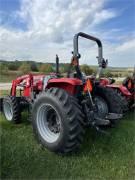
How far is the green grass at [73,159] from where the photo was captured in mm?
3689

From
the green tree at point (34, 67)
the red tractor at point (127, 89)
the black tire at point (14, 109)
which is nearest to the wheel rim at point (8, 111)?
the black tire at point (14, 109)

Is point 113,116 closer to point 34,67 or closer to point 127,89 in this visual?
point 127,89

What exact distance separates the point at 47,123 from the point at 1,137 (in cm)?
89

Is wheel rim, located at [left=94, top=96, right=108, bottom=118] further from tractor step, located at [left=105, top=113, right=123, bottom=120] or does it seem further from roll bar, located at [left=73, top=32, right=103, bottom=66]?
roll bar, located at [left=73, top=32, right=103, bottom=66]

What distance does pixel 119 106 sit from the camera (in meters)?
5.52

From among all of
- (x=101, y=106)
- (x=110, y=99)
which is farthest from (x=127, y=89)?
(x=101, y=106)

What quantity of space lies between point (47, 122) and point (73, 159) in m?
0.92

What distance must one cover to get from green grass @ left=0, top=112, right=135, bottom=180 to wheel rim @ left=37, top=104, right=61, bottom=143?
26cm

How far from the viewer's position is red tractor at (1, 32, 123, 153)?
4.15 meters

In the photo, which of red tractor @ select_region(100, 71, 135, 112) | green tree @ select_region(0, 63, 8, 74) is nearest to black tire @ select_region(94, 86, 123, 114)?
red tractor @ select_region(100, 71, 135, 112)

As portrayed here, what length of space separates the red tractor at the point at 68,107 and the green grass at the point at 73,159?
22cm

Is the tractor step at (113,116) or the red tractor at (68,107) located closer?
the red tractor at (68,107)

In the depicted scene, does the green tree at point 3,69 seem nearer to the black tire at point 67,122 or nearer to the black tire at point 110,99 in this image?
the black tire at point 110,99

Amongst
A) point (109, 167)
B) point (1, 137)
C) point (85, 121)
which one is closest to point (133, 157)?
point (109, 167)
